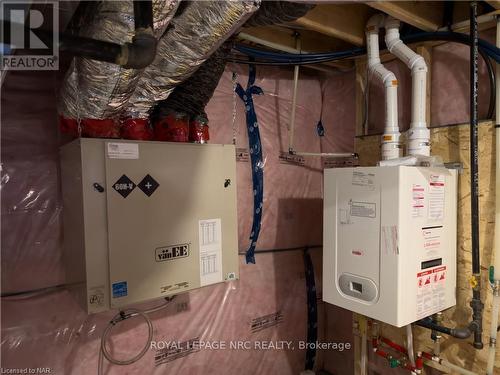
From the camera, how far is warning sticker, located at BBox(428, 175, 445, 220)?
4.26 ft

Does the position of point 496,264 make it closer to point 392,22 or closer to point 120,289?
point 392,22

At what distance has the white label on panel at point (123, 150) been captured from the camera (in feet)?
3.65

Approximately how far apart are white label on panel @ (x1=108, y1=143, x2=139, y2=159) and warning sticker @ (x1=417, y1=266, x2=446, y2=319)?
1.21m

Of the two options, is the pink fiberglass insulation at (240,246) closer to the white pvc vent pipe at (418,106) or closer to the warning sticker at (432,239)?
the white pvc vent pipe at (418,106)

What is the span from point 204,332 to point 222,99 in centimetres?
132

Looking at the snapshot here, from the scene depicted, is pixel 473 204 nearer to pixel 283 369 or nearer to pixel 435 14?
pixel 435 14

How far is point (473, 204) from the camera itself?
1.32 m

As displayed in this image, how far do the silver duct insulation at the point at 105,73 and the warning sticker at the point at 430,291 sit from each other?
51.0 inches

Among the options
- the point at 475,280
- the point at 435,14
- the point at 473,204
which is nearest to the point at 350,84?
the point at 435,14

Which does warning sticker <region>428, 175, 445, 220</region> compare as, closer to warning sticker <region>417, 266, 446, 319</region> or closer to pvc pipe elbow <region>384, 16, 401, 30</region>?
warning sticker <region>417, 266, 446, 319</region>

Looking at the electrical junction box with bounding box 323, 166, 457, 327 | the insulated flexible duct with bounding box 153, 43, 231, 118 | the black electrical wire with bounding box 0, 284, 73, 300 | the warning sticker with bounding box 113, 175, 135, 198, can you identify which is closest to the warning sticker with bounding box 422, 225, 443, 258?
the electrical junction box with bounding box 323, 166, 457, 327

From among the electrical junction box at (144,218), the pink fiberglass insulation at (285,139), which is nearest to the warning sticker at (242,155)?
the pink fiberglass insulation at (285,139)

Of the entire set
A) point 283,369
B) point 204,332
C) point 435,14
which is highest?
point 435,14

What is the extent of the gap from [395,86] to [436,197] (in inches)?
22.1
